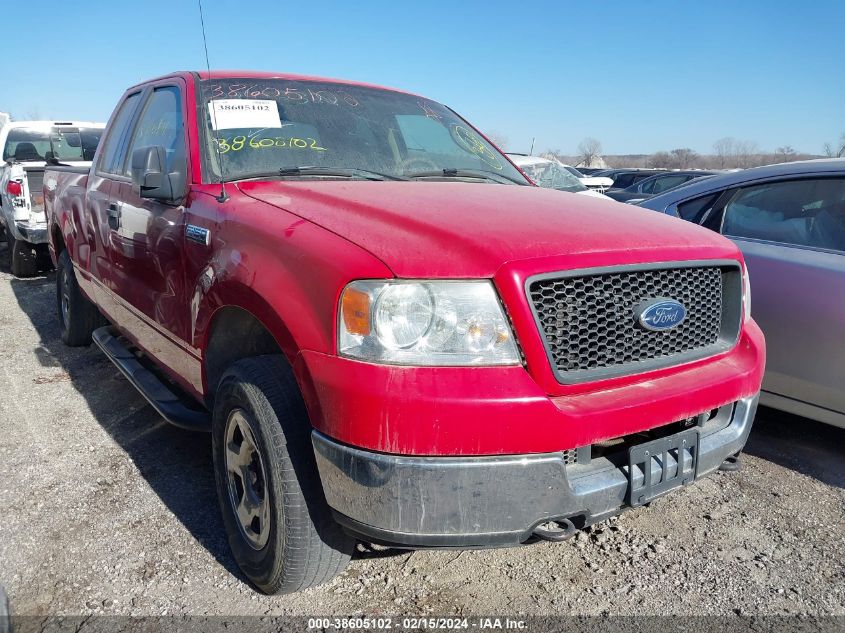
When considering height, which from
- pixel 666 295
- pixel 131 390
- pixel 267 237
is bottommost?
pixel 131 390

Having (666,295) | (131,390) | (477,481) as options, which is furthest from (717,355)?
(131,390)

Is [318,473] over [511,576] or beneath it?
over

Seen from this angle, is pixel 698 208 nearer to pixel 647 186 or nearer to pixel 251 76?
pixel 251 76

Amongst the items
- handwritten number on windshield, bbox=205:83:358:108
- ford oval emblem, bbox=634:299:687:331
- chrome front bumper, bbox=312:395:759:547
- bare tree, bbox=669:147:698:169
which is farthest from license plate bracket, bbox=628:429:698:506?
bare tree, bbox=669:147:698:169

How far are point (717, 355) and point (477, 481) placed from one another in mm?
1116

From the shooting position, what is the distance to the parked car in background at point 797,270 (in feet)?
10.9

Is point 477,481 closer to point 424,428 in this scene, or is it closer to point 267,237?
point 424,428

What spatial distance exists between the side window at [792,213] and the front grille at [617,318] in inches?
60.5

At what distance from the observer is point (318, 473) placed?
2.05 metres

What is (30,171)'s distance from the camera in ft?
26.5

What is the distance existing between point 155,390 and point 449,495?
206cm

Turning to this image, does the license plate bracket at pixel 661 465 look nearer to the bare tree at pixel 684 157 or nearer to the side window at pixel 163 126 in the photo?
the side window at pixel 163 126

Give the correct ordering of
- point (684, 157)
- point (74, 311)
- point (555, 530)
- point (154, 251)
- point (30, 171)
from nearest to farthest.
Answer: point (555, 530), point (154, 251), point (74, 311), point (30, 171), point (684, 157)

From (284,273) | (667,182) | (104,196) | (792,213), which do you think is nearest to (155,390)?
(104,196)
